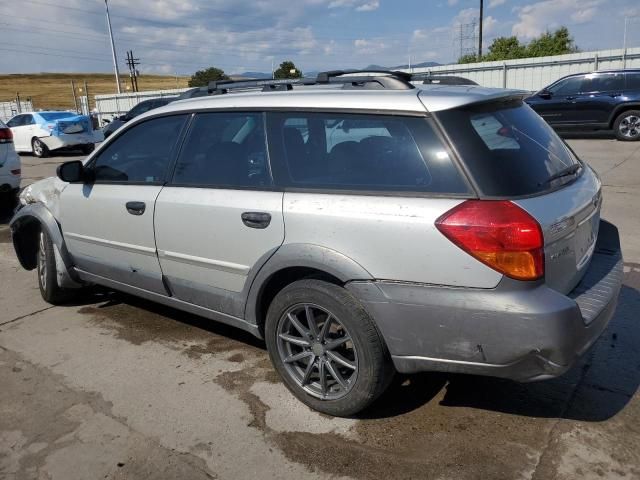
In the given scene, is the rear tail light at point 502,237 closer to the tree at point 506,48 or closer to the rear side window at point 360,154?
the rear side window at point 360,154

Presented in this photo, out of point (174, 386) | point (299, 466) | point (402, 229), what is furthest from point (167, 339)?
point (402, 229)

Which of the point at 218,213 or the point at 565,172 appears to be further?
the point at 218,213

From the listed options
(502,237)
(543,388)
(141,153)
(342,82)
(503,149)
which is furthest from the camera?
(141,153)

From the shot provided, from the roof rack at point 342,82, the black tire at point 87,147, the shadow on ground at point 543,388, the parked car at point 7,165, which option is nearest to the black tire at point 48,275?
A: the shadow on ground at point 543,388

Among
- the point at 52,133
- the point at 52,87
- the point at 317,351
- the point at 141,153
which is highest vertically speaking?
the point at 52,87

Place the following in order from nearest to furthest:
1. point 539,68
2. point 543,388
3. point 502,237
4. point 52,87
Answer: point 502,237, point 543,388, point 539,68, point 52,87

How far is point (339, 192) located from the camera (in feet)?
9.14

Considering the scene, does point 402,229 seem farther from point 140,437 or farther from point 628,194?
point 628,194

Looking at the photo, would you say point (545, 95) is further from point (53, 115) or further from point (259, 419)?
point (53, 115)

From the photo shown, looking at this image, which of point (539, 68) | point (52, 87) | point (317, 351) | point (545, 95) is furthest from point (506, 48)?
point (52, 87)

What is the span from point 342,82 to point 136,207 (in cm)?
157

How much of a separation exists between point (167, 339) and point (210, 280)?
0.93 meters

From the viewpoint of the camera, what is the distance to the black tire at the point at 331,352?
2.73 meters

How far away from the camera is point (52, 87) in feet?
253
